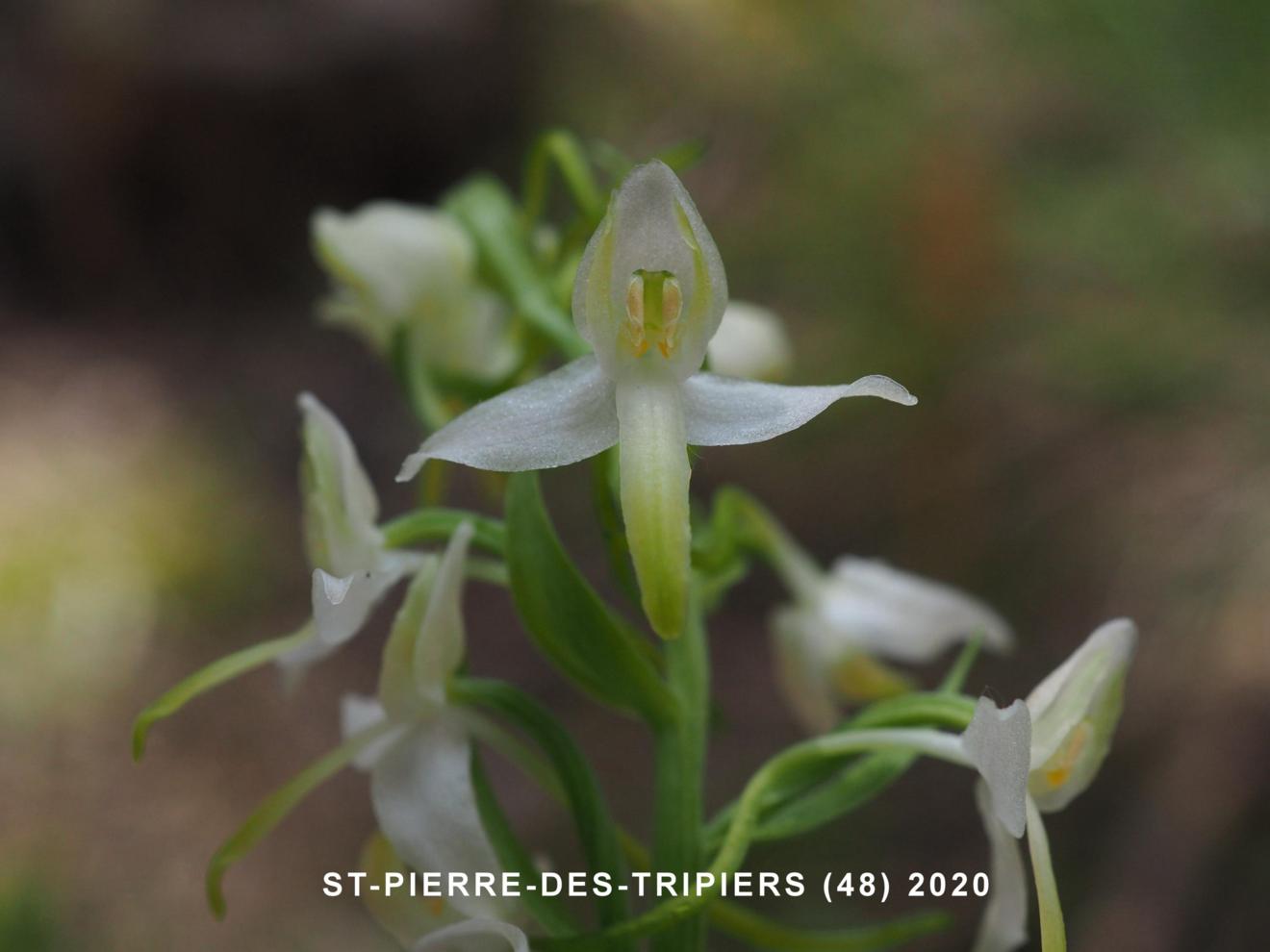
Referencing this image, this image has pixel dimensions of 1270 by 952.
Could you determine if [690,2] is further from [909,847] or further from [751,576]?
[909,847]

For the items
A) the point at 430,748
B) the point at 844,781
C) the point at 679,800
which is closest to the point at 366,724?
the point at 430,748

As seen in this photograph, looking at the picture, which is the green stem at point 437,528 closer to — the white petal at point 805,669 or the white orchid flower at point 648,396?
the white orchid flower at point 648,396

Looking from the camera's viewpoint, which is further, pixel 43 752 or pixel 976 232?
pixel 43 752

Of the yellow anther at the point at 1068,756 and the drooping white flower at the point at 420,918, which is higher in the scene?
the yellow anther at the point at 1068,756

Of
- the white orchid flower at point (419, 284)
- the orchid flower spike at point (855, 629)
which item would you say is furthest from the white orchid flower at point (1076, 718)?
the white orchid flower at point (419, 284)

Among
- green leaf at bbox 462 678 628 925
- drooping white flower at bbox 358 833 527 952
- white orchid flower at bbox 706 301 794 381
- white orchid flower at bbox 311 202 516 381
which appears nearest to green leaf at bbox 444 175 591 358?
white orchid flower at bbox 311 202 516 381

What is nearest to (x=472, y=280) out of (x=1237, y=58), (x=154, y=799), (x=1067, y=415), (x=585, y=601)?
(x=585, y=601)

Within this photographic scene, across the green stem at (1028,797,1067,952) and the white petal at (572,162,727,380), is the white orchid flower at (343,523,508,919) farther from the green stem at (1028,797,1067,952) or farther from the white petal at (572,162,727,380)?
the green stem at (1028,797,1067,952)
